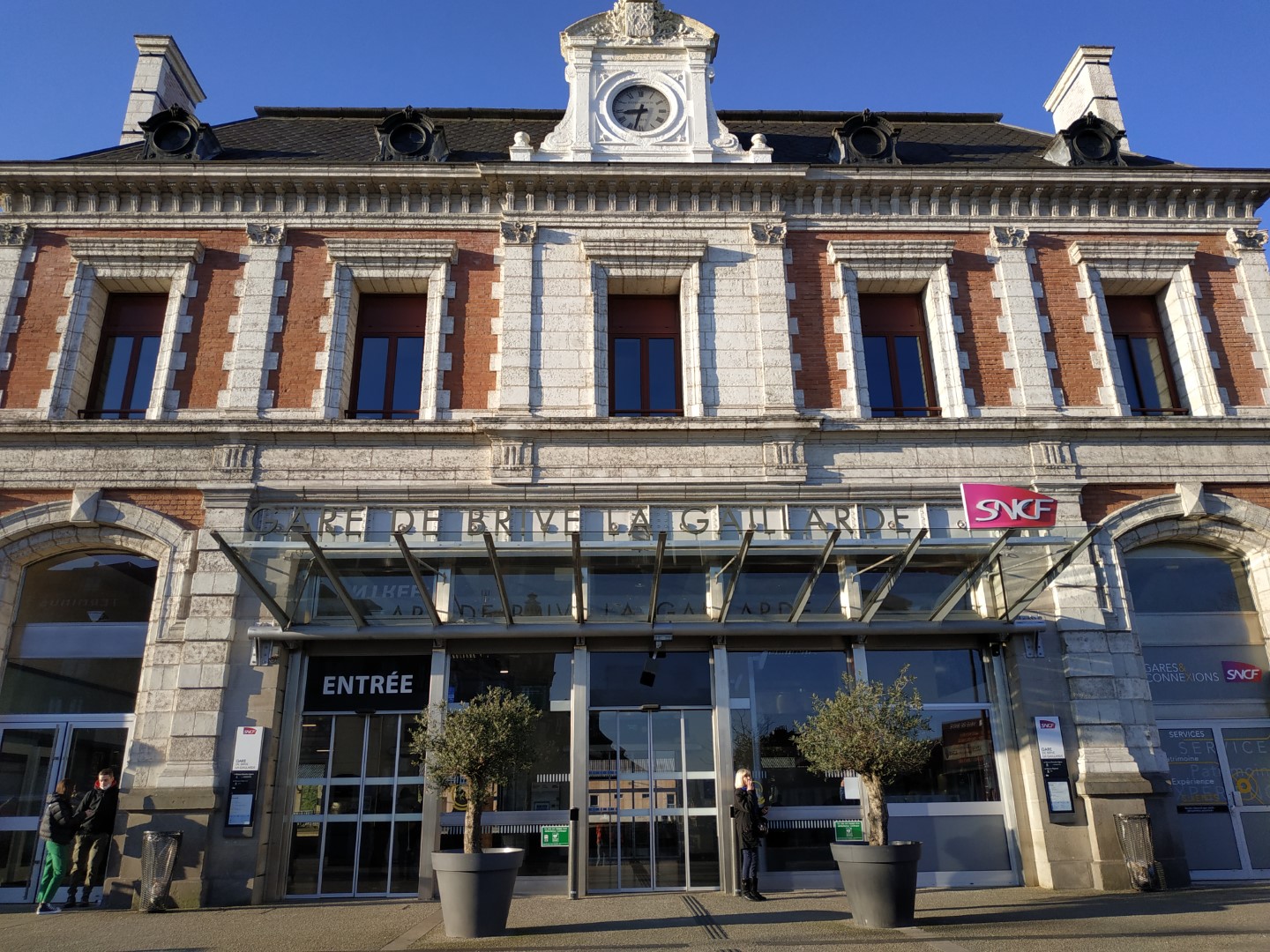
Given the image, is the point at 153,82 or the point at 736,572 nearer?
the point at 736,572

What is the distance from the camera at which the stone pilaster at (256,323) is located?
44.5ft

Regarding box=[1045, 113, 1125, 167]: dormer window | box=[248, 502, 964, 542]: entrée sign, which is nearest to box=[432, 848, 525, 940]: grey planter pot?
box=[248, 502, 964, 542]: entrée sign

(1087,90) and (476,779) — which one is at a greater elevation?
(1087,90)

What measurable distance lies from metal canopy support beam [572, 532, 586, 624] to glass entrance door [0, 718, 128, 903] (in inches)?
251

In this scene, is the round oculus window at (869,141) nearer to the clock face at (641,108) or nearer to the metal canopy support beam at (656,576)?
the clock face at (641,108)

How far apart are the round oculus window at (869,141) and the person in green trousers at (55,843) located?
50.1ft

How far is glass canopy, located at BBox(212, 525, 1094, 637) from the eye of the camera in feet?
36.4

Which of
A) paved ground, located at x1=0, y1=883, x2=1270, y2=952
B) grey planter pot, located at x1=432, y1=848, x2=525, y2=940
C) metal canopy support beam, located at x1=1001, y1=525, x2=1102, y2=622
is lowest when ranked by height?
paved ground, located at x1=0, y1=883, x2=1270, y2=952

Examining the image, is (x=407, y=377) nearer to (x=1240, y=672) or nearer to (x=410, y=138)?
(x=410, y=138)

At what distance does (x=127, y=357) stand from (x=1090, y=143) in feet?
54.7

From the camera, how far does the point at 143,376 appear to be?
14297 mm

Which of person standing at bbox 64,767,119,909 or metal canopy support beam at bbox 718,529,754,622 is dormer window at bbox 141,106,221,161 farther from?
metal canopy support beam at bbox 718,529,754,622

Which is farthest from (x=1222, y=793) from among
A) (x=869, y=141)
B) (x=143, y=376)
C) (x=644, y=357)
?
(x=143, y=376)

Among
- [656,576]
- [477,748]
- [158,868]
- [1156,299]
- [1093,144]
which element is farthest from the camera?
[1093,144]
